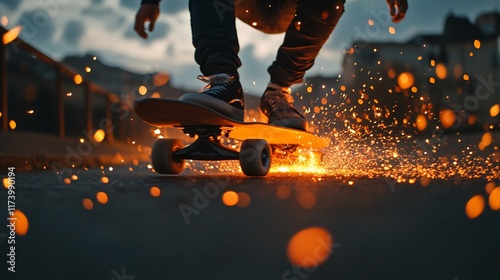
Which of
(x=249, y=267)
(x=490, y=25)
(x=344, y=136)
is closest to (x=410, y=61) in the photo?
(x=490, y=25)

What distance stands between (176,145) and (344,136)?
51.0 inches

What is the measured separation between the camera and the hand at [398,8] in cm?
303

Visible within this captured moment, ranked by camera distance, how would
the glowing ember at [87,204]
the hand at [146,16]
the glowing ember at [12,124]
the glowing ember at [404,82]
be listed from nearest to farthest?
the glowing ember at [87,204]
the hand at [146,16]
the glowing ember at [12,124]
the glowing ember at [404,82]

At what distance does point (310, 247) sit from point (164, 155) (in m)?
1.46

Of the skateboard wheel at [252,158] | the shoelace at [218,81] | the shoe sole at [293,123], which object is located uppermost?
the shoe sole at [293,123]

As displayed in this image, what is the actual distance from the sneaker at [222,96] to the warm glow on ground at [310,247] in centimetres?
113

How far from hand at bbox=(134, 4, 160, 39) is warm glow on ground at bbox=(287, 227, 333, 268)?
1752 millimetres

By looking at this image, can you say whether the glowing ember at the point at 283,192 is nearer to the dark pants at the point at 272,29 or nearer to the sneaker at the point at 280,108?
the dark pants at the point at 272,29

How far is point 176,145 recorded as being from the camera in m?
2.72

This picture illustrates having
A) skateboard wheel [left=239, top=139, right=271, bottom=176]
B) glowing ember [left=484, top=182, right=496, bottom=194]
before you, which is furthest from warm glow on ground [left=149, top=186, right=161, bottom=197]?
glowing ember [left=484, top=182, right=496, bottom=194]

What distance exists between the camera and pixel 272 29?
3.48 m

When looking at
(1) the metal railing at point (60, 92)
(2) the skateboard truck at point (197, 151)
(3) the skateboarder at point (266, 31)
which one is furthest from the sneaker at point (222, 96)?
(1) the metal railing at point (60, 92)

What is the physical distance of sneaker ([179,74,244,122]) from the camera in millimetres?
2387

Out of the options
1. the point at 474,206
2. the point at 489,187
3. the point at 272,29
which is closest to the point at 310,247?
the point at 474,206
